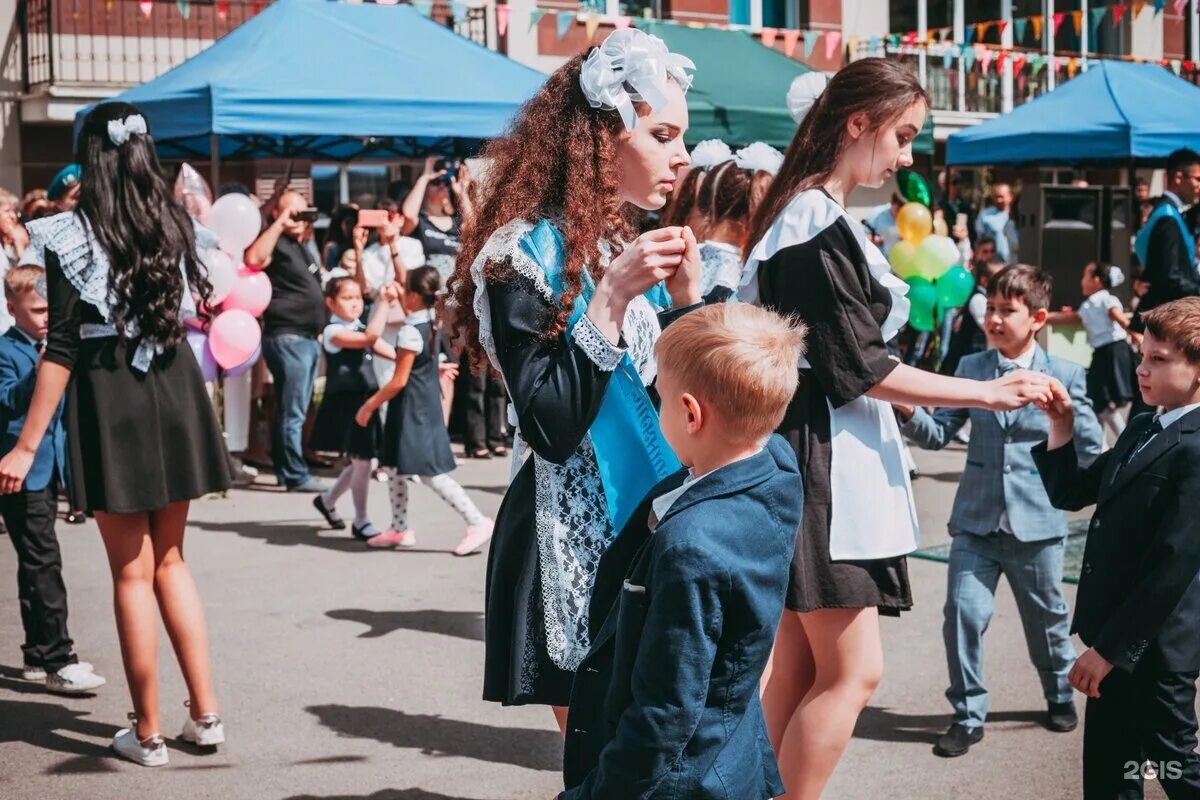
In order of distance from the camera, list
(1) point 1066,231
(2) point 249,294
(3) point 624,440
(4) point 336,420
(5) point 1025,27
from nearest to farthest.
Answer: (3) point 624,440 → (4) point 336,420 → (2) point 249,294 → (1) point 1066,231 → (5) point 1025,27

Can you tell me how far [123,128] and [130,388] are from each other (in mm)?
772

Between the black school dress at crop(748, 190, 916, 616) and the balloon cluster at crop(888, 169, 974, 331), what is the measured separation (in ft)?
26.2

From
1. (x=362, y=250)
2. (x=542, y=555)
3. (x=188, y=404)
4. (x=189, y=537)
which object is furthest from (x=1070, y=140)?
(x=542, y=555)

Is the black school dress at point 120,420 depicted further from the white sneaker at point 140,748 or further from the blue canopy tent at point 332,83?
the blue canopy tent at point 332,83

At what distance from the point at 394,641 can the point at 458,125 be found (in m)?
5.61

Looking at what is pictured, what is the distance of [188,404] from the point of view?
445 cm

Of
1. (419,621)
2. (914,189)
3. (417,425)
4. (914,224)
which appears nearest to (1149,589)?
→ (419,621)

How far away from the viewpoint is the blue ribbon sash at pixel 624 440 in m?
2.76

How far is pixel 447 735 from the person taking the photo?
473cm

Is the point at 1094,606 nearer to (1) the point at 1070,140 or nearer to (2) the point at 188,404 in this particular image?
(2) the point at 188,404

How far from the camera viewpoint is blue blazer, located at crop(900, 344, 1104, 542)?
4.70m

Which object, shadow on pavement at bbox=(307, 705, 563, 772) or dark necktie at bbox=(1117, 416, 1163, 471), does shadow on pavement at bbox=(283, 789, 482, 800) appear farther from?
dark necktie at bbox=(1117, 416, 1163, 471)

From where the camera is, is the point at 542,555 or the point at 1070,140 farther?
the point at 1070,140

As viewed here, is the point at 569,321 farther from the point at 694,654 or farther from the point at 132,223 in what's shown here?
the point at 132,223
